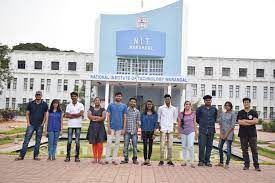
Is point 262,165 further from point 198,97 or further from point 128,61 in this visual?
point 198,97

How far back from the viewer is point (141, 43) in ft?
134

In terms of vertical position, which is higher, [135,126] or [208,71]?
[208,71]

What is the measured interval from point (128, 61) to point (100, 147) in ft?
110

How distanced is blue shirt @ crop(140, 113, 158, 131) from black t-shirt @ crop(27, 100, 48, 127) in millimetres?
2449

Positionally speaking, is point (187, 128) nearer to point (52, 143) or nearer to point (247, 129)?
point (247, 129)

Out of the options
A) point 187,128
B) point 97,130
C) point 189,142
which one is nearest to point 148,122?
point 187,128

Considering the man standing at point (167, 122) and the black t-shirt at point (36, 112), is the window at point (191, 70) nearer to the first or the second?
the man standing at point (167, 122)

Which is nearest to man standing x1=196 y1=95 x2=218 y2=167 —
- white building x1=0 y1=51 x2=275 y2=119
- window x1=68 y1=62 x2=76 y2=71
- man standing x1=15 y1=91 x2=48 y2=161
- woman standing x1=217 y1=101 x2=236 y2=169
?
woman standing x1=217 y1=101 x2=236 y2=169

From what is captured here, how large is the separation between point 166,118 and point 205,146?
127cm

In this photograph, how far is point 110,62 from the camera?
42375 mm

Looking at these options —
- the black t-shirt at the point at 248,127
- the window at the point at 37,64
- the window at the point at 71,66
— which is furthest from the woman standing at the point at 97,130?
the window at the point at 37,64

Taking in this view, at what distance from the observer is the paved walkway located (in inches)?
275

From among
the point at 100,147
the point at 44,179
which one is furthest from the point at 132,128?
the point at 44,179

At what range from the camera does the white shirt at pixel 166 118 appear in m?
9.48
